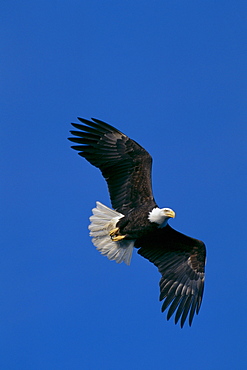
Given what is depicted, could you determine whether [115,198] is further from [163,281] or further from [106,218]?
[163,281]

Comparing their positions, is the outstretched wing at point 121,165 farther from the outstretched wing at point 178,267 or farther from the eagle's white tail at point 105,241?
the outstretched wing at point 178,267

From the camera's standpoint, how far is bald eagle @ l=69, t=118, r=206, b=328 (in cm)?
1062

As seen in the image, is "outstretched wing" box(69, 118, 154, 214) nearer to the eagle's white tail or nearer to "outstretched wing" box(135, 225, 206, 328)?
the eagle's white tail

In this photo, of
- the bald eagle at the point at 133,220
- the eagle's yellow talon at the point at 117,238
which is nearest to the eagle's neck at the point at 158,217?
the bald eagle at the point at 133,220

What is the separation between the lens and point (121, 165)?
10.7 m

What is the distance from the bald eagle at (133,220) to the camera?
10.6m

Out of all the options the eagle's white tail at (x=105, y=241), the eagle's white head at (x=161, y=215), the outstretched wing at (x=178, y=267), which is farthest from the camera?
the outstretched wing at (x=178, y=267)

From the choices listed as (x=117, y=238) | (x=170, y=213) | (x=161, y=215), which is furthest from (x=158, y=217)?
(x=117, y=238)

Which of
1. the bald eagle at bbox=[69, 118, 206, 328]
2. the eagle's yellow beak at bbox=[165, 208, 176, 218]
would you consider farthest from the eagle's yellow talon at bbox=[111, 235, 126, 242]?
the eagle's yellow beak at bbox=[165, 208, 176, 218]

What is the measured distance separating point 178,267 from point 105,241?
1168mm

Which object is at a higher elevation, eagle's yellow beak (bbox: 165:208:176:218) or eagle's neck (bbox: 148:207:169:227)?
eagle's yellow beak (bbox: 165:208:176:218)

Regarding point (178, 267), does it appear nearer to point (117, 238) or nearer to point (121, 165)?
point (117, 238)

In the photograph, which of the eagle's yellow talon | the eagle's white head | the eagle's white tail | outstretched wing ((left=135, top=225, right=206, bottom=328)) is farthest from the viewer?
outstretched wing ((left=135, top=225, right=206, bottom=328))

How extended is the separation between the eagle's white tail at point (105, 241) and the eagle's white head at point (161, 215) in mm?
695
